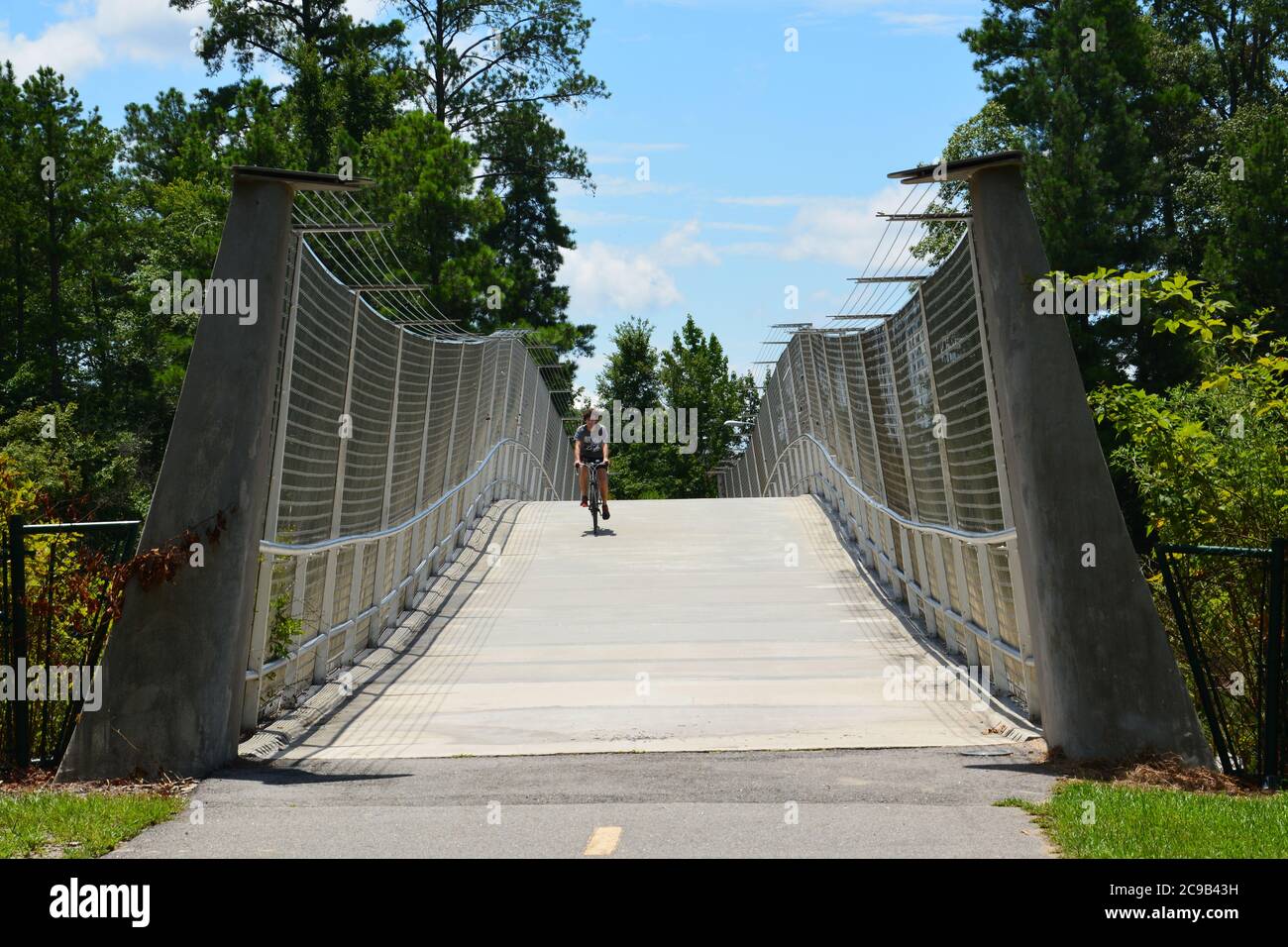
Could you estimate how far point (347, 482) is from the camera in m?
10.4

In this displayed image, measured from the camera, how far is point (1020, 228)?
7848 millimetres

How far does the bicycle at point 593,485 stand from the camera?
1750 cm

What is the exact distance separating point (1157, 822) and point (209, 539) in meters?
4.66

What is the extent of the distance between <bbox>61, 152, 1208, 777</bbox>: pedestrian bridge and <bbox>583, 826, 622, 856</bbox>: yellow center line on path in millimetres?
2226

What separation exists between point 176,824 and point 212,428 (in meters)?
2.30

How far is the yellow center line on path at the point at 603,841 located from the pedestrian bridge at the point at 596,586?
7.30ft

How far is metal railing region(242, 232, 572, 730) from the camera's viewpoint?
8547mm

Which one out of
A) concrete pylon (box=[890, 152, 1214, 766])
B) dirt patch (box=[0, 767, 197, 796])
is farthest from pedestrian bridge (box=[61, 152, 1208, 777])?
dirt patch (box=[0, 767, 197, 796])

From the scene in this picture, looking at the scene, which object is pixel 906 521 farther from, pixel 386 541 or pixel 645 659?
pixel 386 541

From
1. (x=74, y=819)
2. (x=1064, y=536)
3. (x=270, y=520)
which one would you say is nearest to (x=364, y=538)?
(x=270, y=520)

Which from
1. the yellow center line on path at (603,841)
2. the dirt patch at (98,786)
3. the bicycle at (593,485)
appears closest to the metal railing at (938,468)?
the bicycle at (593,485)

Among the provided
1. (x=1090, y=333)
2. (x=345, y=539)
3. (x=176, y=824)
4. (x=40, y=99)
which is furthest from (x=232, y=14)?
(x=176, y=824)

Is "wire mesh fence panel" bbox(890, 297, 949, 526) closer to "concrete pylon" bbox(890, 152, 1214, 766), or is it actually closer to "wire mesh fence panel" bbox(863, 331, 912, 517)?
"wire mesh fence panel" bbox(863, 331, 912, 517)

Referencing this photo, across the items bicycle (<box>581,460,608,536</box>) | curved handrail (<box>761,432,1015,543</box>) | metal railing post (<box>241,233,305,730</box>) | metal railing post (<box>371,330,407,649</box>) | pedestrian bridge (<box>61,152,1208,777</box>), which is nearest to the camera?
pedestrian bridge (<box>61,152,1208,777</box>)
